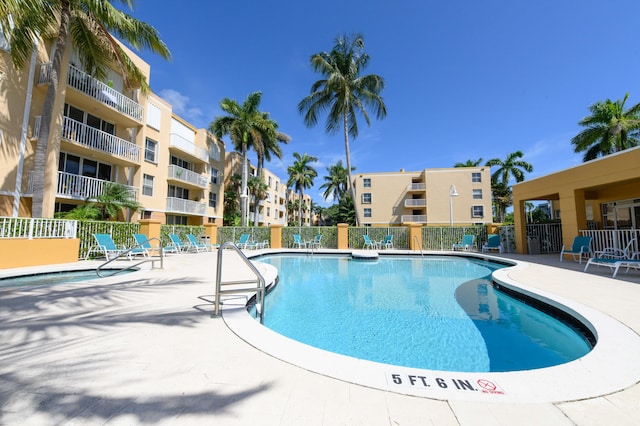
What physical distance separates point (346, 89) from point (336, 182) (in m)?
21.2

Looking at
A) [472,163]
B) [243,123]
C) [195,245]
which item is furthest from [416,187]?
[195,245]

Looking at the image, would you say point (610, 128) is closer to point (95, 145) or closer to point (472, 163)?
point (472, 163)

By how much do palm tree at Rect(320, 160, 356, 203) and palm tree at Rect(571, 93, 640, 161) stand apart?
2578cm

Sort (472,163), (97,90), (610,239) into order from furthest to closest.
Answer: (472,163) → (97,90) → (610,239)

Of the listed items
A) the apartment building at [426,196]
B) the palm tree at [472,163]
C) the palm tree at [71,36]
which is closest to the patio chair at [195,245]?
the palm tree at [71,36]

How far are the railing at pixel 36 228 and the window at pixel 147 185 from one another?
807cm

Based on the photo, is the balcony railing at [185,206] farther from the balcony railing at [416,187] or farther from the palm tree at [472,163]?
the palm tree at [472,163]

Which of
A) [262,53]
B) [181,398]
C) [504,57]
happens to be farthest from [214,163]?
[181,398]

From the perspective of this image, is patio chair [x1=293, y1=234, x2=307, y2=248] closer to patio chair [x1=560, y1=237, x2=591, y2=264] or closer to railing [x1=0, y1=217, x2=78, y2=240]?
railing [x1=0, y1=217, x2=78, y2=240]

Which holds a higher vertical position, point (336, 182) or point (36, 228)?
point (336, 182)

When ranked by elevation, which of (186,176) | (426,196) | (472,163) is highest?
(472,163)

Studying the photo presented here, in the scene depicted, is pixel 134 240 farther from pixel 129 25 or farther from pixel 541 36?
pixel 541 36

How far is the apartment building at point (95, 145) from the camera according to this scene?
1044 cm

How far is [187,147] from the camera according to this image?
2041cm
